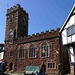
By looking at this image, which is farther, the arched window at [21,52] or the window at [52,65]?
the arched window at [21,52]

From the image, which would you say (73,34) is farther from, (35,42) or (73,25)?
(35,42)

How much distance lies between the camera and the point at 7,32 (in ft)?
104

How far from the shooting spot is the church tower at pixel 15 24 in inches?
1182

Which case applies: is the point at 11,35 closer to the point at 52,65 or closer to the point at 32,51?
the point at 32,51

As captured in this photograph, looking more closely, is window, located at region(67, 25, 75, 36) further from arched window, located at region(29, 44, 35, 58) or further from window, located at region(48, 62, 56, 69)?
arched window, located at region(29, 44, 35, 58)

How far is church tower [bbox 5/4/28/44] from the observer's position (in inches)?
1182

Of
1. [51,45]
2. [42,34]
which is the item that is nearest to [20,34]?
[42,34]

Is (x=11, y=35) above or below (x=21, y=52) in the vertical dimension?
above

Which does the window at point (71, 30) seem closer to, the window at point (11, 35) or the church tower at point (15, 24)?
the church tower at point (15, 24)

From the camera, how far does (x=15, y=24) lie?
101 ft

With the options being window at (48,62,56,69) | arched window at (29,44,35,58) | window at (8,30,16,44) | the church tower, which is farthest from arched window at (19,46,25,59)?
window at (48,62,56,69)

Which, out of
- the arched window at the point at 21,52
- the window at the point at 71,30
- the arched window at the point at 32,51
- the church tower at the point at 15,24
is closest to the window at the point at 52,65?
the arched window at the point at 32,51

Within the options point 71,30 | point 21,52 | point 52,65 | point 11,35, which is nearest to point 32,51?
point 21,52

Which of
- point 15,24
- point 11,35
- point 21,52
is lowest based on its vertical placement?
point 21,52
